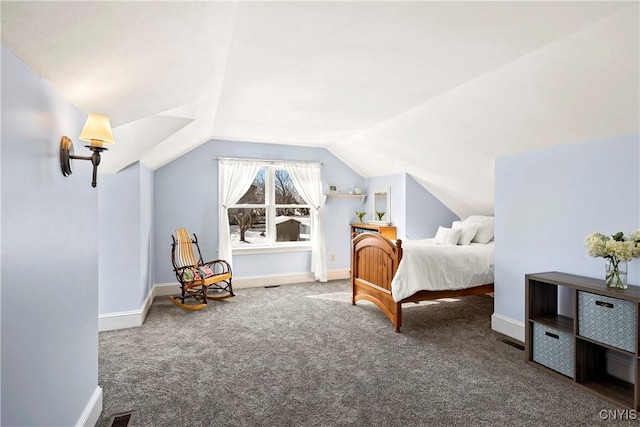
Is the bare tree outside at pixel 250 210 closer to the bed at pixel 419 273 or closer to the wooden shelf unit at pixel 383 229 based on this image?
the wooden shelf unit at pixel 383 229

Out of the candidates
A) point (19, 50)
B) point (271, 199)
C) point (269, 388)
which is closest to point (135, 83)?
point (19, 50)

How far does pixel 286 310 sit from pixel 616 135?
12.2 feet

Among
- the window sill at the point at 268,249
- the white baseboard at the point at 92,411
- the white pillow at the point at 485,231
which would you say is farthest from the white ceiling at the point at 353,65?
the window sill at the point at 268,249

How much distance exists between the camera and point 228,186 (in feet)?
18.4

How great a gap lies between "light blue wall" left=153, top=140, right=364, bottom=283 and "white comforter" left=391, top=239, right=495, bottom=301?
2.50 meters

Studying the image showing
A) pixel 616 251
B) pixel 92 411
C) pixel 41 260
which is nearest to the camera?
pixel 41 260

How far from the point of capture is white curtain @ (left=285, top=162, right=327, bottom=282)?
5996 mm

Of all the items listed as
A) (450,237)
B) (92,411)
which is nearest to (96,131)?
(92,411)

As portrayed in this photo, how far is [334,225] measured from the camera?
6.33 meters

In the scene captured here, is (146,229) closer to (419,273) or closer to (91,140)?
(91,140)

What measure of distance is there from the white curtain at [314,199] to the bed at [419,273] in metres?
1.68

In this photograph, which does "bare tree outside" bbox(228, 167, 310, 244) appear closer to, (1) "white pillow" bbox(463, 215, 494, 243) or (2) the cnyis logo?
(1) "white pillow" bbox(463, 215, 494, 243)

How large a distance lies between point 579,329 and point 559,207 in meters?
1.06

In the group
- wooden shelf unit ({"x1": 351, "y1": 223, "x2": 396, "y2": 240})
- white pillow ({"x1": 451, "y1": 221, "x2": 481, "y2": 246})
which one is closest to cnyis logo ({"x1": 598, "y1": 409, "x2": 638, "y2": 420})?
white pillow ({"x1": 451, "y1": 221, "x2": 481, "y2": 246})
